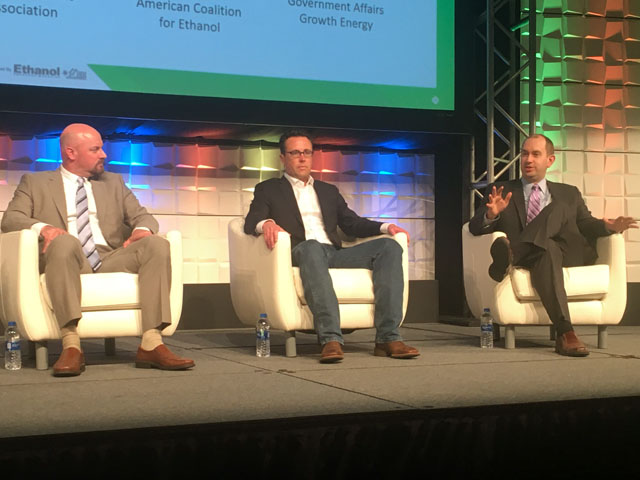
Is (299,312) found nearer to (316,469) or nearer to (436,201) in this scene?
(316,469)

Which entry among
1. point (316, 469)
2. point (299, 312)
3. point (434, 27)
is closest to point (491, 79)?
point (434, 27)

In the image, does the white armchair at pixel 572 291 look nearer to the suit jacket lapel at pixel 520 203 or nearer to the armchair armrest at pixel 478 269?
the armchair armrest at pixel 478 269

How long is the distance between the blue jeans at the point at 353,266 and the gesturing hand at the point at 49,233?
1.01m

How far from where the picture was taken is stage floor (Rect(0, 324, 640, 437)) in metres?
2.47

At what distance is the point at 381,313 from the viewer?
396 centimetres

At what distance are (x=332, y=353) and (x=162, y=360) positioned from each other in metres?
0.69

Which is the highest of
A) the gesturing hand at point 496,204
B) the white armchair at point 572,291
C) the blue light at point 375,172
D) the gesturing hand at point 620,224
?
the blue light at point 375,172

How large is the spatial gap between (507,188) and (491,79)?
4.60 ft

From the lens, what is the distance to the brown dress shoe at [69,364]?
333 centimetres

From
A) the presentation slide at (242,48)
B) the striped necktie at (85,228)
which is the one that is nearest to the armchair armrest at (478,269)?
the presentation slide at (242,48)

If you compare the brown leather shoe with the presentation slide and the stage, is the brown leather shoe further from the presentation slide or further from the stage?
the presentation slide

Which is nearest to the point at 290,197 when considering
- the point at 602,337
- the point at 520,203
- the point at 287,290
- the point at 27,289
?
the point at 287,290

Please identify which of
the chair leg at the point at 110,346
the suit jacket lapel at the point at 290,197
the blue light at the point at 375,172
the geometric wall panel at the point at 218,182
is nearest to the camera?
the chair leg at the point at 110,346

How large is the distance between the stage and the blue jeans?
160 millimetres
